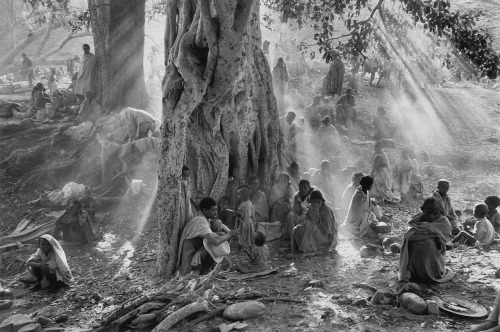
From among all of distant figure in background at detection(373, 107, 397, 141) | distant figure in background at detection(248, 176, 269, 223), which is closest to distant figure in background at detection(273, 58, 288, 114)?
distant figure in background at detection(373, 107, 397, 141)

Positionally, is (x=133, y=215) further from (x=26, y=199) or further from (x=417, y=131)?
(x=417, y=131)

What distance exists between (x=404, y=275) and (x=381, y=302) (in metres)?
0.74

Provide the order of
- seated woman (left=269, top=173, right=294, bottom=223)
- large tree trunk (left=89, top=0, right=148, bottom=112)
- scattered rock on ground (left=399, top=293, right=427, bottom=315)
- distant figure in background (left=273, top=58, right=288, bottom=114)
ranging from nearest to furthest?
1. scattered rock on ground (left=399, top=293, right=427, bottom=315)
2. seated woman (left=269, top=173, right=294, bottom=223)
3. large tree trunk (left=89, top=0, right=148, bottom=112)
4. distant figure in background (left=273, top=58, right=288, bottom=114)

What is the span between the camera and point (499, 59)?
8.73 meters

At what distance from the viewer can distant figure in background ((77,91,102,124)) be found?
15438 mm

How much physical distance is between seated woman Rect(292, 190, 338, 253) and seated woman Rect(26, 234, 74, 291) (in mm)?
3590

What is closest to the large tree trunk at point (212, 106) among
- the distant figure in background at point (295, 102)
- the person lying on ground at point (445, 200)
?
the person lying on ground at point (445, 200)

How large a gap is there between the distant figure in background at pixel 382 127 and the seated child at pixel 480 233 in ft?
23.8

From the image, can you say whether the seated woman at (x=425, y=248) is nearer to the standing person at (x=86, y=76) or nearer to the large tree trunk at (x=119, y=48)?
the large tree trunk at (x=119, y=48)

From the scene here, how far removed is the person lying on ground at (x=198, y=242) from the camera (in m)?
8.31

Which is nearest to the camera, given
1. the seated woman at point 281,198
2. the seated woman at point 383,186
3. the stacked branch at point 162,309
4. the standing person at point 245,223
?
the stacked branch at point 162,309

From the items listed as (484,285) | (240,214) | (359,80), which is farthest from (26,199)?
(359,80)

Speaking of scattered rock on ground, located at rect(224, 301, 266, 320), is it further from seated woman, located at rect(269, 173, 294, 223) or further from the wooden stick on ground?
seated woman, located at rect(269, 173, 294, 223)

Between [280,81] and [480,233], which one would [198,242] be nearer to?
[480,233]
